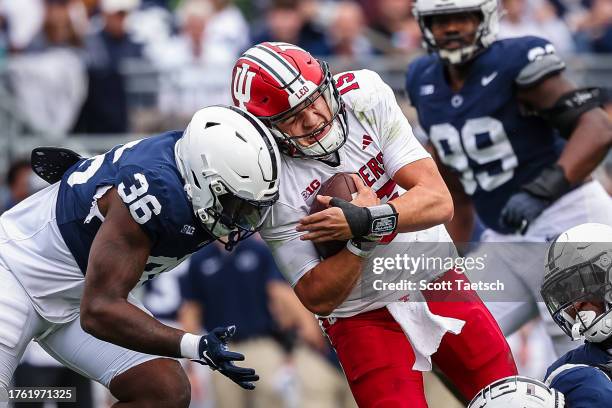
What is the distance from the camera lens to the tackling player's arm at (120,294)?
4863 mm

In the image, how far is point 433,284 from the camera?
5301mm

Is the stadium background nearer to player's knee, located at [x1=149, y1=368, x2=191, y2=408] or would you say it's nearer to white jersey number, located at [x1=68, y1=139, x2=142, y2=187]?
white jersey number, located at [x1=68, y1=139, x2=142, y2=187]

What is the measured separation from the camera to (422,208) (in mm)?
4984

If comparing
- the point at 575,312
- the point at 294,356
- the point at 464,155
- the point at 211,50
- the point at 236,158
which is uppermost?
the point at 236,158

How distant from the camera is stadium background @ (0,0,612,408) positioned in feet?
32.7

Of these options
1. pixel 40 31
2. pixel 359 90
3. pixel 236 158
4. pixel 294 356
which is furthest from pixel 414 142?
pixel 40 31

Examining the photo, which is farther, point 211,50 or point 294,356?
point 211,50

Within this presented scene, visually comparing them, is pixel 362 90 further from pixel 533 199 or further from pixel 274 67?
pixel 533 199

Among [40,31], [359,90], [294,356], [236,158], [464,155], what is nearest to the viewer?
[236,158]

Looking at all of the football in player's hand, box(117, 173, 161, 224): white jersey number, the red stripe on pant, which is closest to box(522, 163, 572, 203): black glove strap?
the red stripe on pant

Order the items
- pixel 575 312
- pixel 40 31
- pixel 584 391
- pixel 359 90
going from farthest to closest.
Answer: pixel 40 31 < pixel 359 90 < pixel 575 312 < pixel 584 391

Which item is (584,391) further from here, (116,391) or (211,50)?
(211,50)

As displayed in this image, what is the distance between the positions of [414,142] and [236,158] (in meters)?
0.77

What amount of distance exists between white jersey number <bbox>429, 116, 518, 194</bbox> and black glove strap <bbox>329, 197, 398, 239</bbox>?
1832 millimetres
